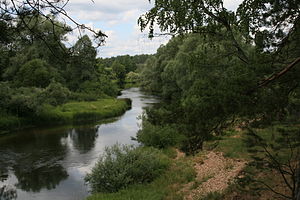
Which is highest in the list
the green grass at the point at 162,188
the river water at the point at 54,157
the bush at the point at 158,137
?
the bush at the point at 158,137

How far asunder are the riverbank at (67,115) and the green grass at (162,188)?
59.1 ft

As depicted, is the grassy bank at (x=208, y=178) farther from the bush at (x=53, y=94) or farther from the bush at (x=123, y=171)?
the bush at (x=53, y=94)

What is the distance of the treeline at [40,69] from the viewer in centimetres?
457

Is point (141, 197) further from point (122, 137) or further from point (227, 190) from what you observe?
point (122, 137)

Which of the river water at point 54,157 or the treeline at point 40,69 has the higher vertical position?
the treeline at point 40,69

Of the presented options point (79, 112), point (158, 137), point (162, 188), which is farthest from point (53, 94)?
point (162, 188)

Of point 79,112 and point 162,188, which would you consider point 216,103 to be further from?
point 79,112

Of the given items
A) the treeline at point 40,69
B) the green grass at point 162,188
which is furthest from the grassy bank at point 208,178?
the treeline at point 40,69

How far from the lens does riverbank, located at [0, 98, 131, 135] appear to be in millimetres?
28013

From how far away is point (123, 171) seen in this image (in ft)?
43.6

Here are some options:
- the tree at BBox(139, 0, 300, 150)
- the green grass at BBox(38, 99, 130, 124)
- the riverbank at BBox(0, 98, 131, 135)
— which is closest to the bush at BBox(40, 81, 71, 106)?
the riverbank at BBox(0, 98, 131, 135)

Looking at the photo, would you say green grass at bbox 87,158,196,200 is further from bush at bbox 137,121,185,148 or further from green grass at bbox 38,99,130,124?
green grass at bbox 38,99,130,124

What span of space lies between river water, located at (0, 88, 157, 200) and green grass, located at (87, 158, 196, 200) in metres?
2.51

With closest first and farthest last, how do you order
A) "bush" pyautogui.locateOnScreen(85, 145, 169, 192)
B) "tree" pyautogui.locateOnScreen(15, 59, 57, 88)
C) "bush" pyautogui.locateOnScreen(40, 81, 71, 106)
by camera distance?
"bush" pyautogui.locateOnScreen(85, 145, 169, 192)
"bush" pyautogui.locateOnScreen(40, 81, 71, 106)
"tree" pyautogui.locateOnScreen(15, 59, 57, 88)
